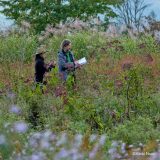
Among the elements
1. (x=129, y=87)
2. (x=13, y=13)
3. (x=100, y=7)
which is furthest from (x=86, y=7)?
(x=129, y=87)

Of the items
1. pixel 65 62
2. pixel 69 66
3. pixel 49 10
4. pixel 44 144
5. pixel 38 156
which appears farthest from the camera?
pixel 49 10

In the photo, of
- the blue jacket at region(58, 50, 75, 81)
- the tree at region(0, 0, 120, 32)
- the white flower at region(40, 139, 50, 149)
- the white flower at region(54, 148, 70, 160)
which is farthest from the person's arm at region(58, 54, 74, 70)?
the tree at region(0, 0, 120, 32)

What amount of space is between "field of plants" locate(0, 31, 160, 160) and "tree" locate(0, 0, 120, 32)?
12933 mm

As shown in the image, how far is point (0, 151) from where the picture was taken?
16.6 ft

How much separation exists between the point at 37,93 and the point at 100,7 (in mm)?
24677

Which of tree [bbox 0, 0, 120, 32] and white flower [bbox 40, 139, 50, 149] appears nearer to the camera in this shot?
white flower [bbox 40, 139, 50, 149]

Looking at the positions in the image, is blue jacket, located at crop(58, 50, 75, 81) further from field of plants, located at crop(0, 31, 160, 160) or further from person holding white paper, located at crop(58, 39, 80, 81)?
field of plants, located at crop(0, 31, 160, 160)

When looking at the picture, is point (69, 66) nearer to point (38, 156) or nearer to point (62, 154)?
point (38, 156)

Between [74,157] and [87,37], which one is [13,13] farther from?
[74,157]

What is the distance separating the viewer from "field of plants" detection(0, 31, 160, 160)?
5.04 meters

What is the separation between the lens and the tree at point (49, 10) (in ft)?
102

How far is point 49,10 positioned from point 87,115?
2352cm

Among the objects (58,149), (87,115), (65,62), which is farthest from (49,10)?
(58,149)

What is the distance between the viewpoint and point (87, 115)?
28.0 ft
